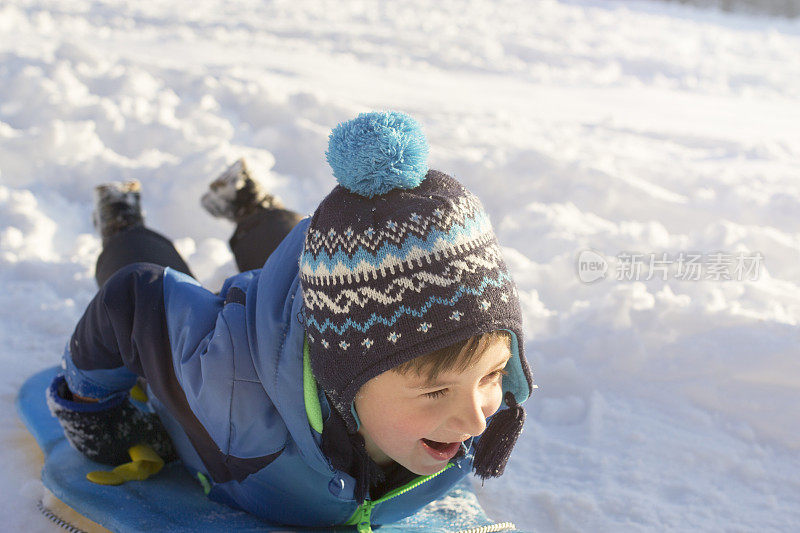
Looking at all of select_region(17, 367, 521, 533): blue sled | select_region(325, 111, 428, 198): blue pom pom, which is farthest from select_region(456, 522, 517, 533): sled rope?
select_region(325, 111, 428, 198): blue pom pom

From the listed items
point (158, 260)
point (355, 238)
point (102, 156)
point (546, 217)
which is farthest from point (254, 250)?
point (102, 156)

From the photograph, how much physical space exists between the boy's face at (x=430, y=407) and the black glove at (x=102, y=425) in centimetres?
54

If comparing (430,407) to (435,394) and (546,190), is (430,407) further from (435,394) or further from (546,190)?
(546,190)

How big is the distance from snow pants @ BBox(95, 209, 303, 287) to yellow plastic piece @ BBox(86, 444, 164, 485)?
1.25ft

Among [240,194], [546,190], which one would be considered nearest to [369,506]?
[240,194]

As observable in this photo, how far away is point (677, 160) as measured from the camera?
3154mm

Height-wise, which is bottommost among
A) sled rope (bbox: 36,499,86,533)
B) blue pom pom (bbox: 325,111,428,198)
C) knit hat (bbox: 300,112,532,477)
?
sled rope (bbox: 36,499,86,533)

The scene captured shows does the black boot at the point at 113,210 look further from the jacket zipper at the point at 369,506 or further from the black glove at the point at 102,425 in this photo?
the jacket zipper at the point at 369,506

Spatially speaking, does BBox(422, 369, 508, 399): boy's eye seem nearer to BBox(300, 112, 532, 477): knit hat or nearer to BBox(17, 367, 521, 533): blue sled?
BBox(300, 112, 532, 477): knit hat

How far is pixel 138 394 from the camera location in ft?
5.12

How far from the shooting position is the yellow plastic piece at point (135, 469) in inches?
53.5

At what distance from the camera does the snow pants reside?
5.32 feet

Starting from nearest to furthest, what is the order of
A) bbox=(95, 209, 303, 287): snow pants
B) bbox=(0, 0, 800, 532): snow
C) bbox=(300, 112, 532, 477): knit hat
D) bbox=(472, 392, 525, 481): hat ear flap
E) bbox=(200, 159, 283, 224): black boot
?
1. bbox=(300, 112, 532, 477): knit hat
2. bbox=(472, 392, 525, 481): hat ear flap
3. bbox=(0, 0, 800, 532): snow
4. bbox=(95, 209, 303, 287): snow pants
5. bbox=(200, 159, 283, 224): black boot

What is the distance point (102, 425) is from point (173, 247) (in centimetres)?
45
